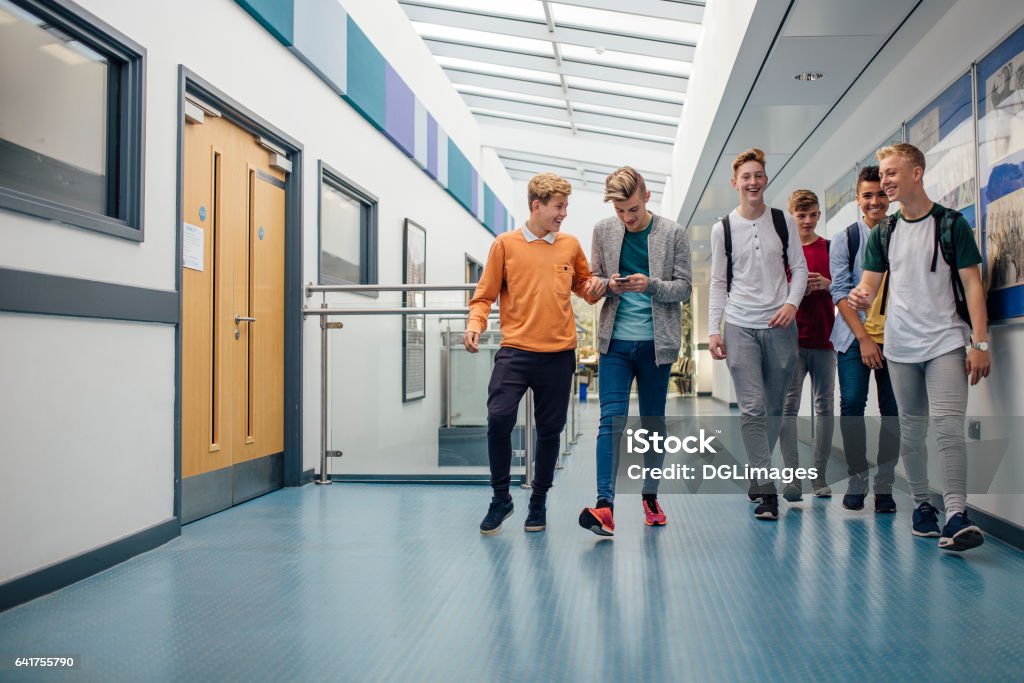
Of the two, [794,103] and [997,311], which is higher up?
[794,103]

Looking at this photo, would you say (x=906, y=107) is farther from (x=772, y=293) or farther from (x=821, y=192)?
(x=821, y=192)

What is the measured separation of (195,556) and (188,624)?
0.78 metres

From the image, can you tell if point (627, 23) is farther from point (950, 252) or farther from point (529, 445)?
point (950, 252)

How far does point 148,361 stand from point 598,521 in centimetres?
170

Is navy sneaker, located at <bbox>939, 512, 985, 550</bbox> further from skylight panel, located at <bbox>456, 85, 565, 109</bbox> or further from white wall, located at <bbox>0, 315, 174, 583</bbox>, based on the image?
skylight panel, located at <bbox>456, 85, 565, 109</bbox>

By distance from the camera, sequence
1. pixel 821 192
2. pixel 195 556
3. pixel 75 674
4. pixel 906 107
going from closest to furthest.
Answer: pixel 75 674
pixel 195 556
pixel 906 107
pixel 821 192

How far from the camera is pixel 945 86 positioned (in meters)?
3.60

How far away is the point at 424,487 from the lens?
434 centimetres

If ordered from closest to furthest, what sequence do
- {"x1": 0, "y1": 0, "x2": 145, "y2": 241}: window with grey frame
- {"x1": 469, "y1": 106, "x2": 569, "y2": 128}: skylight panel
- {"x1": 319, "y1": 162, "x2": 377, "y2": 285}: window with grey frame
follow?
{"x1": 0, "y1": 0, "x2": 145, "y2": 241}: window with grey frame, {"x1": 319, "y1": 162, "x2": 377, "y2": 285}: window with grey frame, {"x1": 469, "y1": 106, "x2": 569, "y2": 128}: skylight panel

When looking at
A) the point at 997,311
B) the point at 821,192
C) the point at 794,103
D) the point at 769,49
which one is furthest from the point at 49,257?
the point at 821,192

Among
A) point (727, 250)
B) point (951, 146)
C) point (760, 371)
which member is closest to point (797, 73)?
point (951, 146)

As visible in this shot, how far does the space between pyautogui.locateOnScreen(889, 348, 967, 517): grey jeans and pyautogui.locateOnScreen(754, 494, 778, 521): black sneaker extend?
0.52 metres

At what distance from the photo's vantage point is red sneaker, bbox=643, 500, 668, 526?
3.27 m

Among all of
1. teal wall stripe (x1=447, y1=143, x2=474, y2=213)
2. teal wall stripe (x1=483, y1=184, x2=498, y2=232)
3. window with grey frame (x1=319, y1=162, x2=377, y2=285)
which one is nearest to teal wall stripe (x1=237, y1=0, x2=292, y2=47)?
window with grey frame (x1=319, y1=162, x2=377, y2=285)
